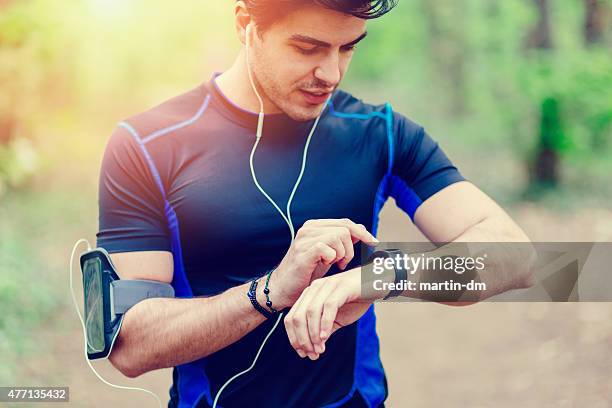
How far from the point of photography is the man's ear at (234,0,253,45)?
2387mm

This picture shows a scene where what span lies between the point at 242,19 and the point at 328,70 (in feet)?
1.23

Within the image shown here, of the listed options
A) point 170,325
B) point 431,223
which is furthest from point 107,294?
point 431,223

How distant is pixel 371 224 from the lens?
246 centimetres

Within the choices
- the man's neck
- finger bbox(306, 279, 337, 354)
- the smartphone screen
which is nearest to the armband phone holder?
the smartphone screen

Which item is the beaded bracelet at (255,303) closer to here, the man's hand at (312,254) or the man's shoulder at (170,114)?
the man's hand at (312,254)

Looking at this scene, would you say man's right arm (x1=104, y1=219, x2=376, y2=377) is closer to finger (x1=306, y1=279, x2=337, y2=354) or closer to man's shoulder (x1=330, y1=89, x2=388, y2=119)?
finger (x1=306, y1=279, x2=337, y2=354)

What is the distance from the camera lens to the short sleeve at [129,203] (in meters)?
2.19

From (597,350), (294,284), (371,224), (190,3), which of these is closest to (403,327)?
(597,350)

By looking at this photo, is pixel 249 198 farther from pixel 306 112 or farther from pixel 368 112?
pixel 368 112

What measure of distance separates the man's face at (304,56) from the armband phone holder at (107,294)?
72cm

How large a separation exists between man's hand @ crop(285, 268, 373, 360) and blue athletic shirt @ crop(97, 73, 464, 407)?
1.09ft

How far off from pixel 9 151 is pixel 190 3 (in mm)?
5101

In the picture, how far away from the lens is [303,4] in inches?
87.4

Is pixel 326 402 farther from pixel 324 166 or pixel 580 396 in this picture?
pixel 580 396
